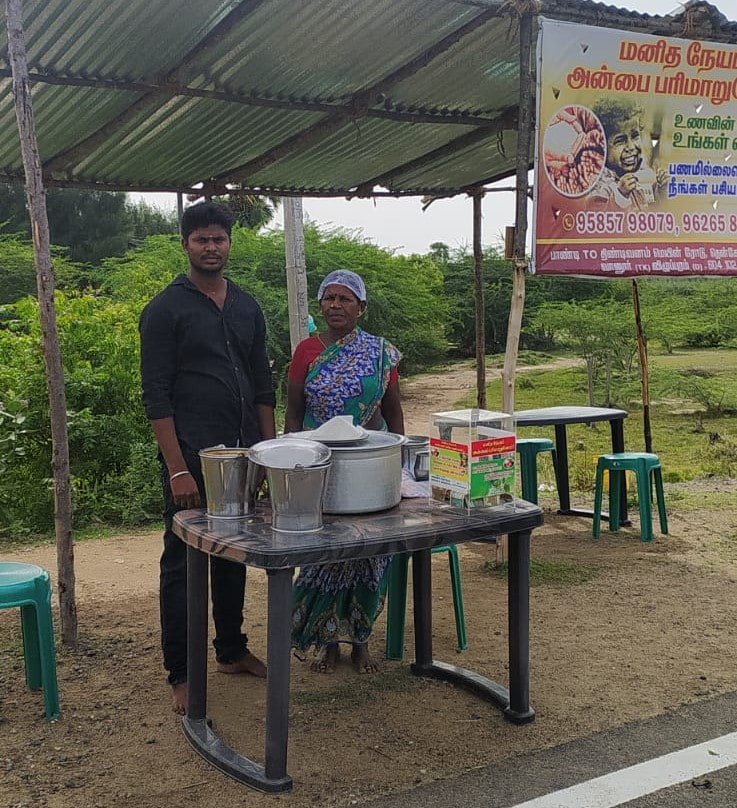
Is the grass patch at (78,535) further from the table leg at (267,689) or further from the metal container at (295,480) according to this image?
the metal container at (295,480)

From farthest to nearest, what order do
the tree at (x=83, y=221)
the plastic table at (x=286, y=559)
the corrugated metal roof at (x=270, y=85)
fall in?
the tree at (x=83, y=221) < the corrugated metal roof at (x=270, y=85) < the plastic table at (x=286, y=559)

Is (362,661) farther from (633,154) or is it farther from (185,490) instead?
(633,154)

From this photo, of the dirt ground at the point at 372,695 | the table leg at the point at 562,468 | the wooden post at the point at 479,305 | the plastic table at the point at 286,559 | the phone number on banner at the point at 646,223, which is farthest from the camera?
the wooden post at the point at 479,305

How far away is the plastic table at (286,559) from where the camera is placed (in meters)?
2.49

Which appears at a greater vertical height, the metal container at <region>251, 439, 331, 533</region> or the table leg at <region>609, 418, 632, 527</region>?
the metal container at <region>251, 439, 331, 533</region>

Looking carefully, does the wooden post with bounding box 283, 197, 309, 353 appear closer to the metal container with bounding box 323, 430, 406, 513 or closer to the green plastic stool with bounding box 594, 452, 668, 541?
the green plastic stool with bounding box 594, 452, 668, 541

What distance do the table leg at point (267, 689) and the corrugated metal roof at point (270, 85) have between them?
8.05 ft

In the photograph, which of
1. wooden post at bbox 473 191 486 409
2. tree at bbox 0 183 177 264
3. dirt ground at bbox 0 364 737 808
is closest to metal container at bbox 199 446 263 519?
dirt ground at bbox 0 364 737 808

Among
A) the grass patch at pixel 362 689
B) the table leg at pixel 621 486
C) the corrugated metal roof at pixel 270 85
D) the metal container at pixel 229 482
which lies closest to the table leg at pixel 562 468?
the table leg at pixel 621 486

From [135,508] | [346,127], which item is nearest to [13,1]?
[346,127]

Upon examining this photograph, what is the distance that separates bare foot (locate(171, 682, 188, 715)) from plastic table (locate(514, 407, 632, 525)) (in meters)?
2.92

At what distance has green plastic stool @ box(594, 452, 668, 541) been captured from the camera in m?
5.70

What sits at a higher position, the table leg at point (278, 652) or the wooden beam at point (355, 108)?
the wooden beam at point (355, 108)

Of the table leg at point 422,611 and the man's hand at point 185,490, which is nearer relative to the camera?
the man's hand at point 185,490
